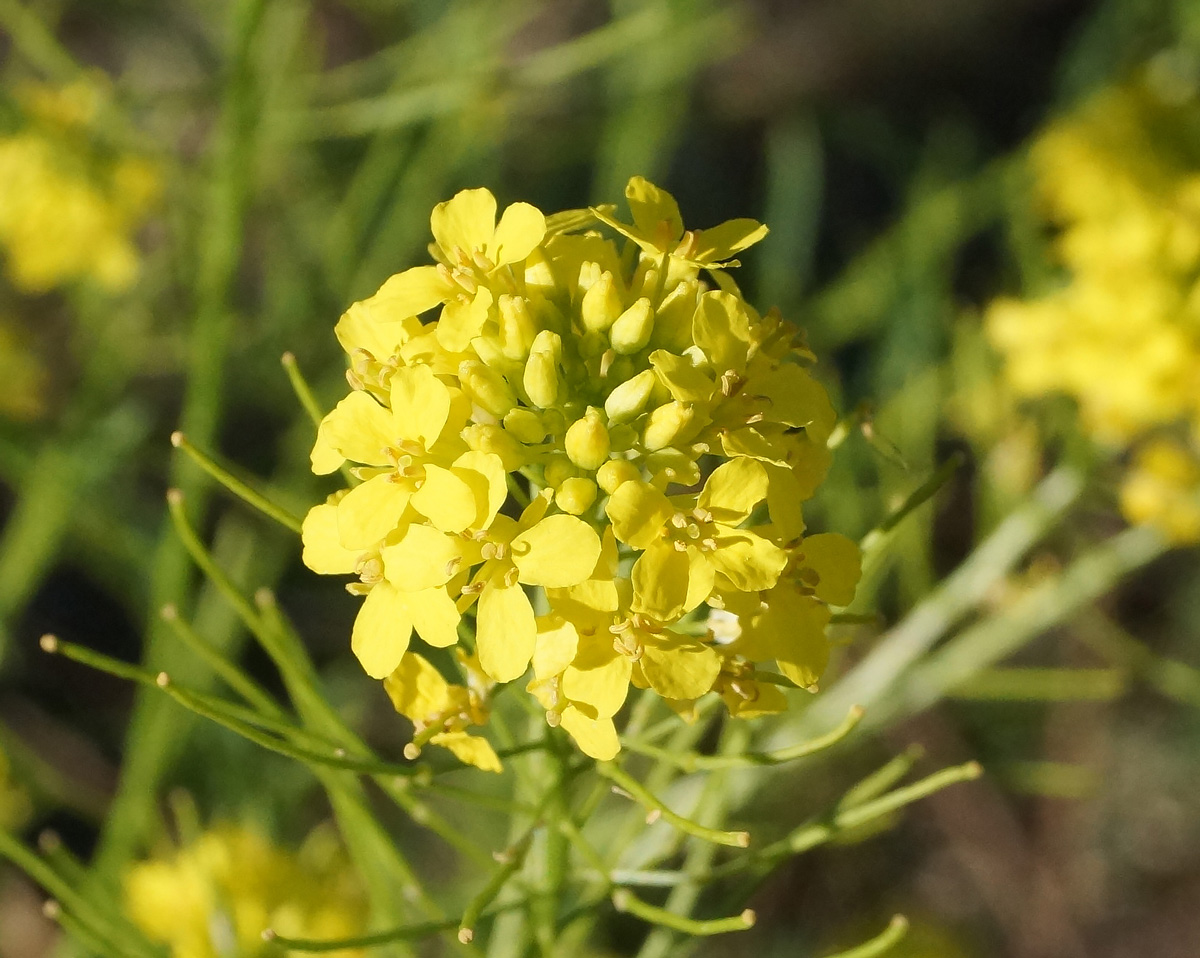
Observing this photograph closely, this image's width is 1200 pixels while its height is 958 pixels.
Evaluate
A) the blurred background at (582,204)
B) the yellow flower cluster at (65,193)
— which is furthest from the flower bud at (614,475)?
the yellow flower cluster at (65,193)

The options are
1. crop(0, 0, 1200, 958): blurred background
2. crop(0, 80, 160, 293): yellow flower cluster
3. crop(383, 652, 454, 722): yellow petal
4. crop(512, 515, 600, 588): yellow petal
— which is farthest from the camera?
crop(0, 80, 160, 293): yellow flower cluster

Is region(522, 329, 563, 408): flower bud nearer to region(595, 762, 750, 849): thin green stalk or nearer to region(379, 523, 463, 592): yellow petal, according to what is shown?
region(379, 523, 463, 592): yellow petal

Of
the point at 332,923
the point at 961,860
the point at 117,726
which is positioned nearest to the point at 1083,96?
the point at 961,860

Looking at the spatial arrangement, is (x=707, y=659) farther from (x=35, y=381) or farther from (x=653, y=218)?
(x=35, y=381)

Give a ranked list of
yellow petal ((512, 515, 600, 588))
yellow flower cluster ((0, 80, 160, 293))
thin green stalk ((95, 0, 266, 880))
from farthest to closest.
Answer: yellow flower cluster ((0, 80, 160, 293)) → thin green stalk ((95, 0, 266, 880)) → yellow petal ((512, 515, 600, 588))

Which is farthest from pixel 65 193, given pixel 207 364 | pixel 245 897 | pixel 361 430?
pixel 361 430

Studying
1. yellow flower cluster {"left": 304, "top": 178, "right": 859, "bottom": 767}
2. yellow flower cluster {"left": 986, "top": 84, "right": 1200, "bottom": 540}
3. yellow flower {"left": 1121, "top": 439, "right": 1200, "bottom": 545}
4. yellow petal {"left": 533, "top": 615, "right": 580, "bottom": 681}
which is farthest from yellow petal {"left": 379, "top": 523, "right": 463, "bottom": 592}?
yellow flower {"left": 1121, "top": 439, "right": 1200, "bottom": 545}

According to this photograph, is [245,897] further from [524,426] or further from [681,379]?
[681,379]

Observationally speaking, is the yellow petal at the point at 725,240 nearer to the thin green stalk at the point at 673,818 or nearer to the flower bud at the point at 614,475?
the flower bud at the point at 614,475
